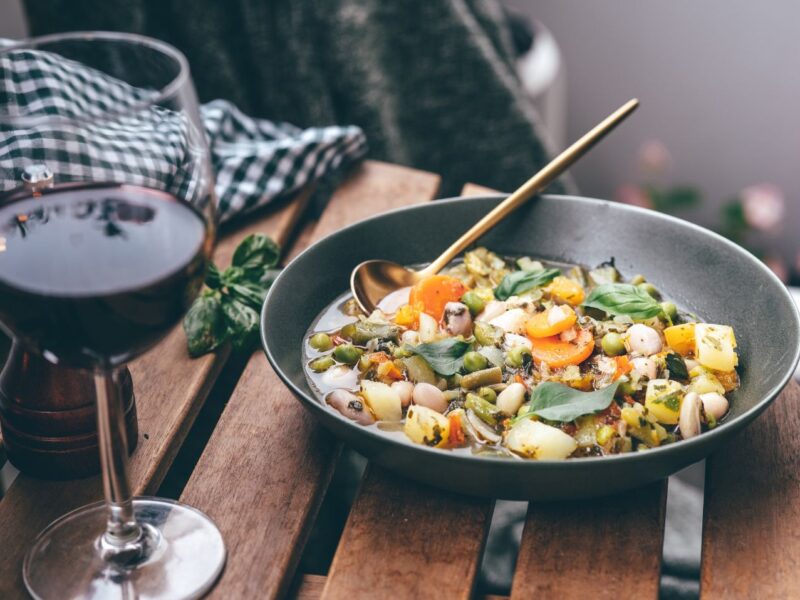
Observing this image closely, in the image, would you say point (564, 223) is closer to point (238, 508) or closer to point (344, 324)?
point (344, 324)

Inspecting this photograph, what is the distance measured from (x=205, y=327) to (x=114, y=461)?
0.44 m

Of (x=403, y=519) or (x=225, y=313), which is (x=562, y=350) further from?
(x=225, y=313)

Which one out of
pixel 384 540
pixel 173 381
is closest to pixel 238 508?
pixel 384 540

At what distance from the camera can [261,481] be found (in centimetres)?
116

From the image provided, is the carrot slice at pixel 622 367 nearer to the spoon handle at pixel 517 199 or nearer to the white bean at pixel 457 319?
the white bean at pixel 457 319

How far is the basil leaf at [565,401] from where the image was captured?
1.09 m

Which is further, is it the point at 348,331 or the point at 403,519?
the point at 348,331

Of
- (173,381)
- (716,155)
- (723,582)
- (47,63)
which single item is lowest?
(716,155)

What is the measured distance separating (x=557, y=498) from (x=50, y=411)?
59cm

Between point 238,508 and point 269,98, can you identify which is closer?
point 238,508

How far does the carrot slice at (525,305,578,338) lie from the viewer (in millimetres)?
1292

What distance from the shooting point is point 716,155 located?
3510 mm

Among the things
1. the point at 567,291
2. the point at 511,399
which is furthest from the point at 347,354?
the point at 567,291

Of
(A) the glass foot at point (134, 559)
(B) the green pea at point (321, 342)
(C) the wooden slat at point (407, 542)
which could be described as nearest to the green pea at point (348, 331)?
(B) the green pea at point (321, 342)
